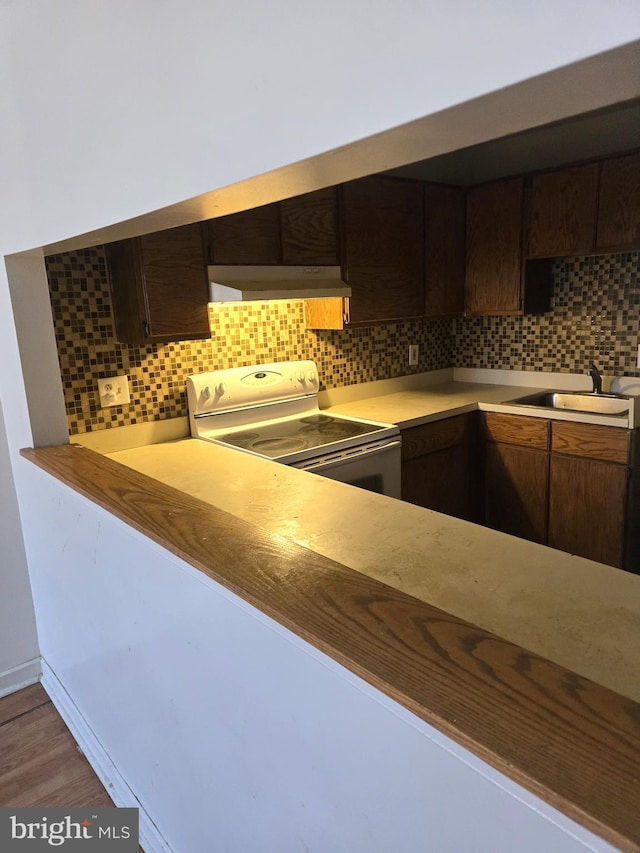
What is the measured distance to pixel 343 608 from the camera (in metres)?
0.92

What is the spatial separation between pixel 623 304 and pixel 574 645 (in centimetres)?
263

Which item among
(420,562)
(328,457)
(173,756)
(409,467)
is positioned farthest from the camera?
(409,467)

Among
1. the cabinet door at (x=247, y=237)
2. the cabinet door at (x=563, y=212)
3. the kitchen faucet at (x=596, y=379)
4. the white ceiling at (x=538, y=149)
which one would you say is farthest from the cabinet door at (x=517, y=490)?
the cabinet door at (x=247, y=237)

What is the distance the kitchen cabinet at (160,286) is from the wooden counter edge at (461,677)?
1.23 m

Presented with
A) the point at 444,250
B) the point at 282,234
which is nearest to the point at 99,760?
the point at 282,234

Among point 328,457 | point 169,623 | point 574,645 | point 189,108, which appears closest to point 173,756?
point 169,623

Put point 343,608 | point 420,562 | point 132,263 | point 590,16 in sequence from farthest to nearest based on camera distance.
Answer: point 132,263, point 420,562, point 343,608, point 590,16

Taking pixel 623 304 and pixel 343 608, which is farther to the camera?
pixel 623 304

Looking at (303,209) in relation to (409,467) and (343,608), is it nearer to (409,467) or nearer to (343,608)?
(409,467)

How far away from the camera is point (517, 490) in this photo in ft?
10.3

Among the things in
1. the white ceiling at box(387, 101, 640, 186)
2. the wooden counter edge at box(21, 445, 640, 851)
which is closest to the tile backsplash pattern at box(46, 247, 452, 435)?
the white ceiling at box(387, 101, 640, 186)

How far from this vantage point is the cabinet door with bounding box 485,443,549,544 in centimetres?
303

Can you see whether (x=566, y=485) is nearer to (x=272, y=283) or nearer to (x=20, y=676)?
(x=272, y=283)

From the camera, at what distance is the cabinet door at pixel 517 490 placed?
3.03m
